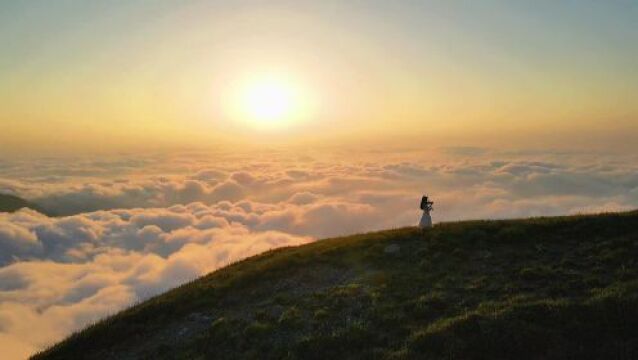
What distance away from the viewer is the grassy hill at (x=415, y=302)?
1396 cm

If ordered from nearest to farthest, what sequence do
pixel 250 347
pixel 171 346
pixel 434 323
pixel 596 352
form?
pixel 596 352 → pixel 434 323 → pixel 250 347 → pixel 171 346

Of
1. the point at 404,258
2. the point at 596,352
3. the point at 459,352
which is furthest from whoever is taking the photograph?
the point at 404,258

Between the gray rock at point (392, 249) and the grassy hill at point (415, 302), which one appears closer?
the grassy hill at point (415, 302)

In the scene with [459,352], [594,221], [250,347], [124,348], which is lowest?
[124,348]

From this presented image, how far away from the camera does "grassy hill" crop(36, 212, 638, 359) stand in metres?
14.0

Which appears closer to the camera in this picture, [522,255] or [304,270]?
[522,255]

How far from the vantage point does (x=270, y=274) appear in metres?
26.5

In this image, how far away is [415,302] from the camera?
18.2 metres

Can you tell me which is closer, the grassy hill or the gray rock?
the grassy hill

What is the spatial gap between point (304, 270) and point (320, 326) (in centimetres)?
843

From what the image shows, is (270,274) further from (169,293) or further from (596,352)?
(596,352)

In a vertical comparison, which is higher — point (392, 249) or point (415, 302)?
point (392, 249)

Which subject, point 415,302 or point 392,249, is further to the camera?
point 392,249

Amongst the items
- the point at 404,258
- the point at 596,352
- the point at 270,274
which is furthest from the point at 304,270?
the point at 596,352
